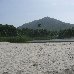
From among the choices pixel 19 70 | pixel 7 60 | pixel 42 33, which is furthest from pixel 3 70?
pixel 42 33

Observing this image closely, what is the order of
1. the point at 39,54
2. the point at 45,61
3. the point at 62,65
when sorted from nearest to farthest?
the point at 62,65
the point at 45,61
the point at 39,54

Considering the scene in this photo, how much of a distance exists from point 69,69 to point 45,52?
4215 mm

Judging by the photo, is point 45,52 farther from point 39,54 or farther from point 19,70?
point 19,70

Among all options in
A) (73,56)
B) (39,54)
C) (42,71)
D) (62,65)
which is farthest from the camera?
(39,54)

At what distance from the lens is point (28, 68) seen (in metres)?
11.5

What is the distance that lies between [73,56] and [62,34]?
58539mm

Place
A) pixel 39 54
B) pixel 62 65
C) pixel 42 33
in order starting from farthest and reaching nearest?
pixel 42 33, pixel 39 54, pixel 62 65

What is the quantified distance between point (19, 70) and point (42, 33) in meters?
69.6

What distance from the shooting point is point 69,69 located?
11102mm

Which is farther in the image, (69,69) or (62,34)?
(62,34)

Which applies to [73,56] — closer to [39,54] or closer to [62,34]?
[39,54]

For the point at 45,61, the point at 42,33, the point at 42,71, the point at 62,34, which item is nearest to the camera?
the point at 42,71

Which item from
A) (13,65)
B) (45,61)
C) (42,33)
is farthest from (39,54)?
(42,33)

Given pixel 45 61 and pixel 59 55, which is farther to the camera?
pixel 59 55
